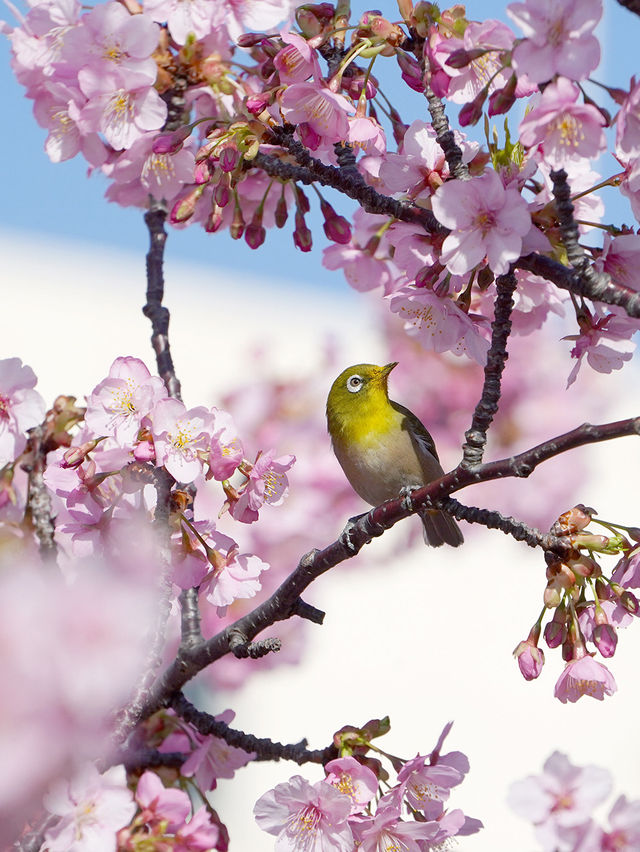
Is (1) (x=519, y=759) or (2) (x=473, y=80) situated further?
(1) (x=519, y=759)

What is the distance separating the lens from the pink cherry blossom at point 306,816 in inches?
63.9

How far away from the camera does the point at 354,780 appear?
5.59 ft

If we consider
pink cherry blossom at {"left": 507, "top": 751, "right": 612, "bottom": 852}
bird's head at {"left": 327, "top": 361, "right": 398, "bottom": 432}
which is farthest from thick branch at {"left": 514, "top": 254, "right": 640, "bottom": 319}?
bird's head at {"left": 327, "top": 361, "right": 398, "bottom": 432}

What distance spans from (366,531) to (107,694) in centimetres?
103

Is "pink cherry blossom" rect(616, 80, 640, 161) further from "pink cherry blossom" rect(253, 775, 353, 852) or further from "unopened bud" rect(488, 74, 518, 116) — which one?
"pink cherry blossom" rect(253, 775, 353, 852)

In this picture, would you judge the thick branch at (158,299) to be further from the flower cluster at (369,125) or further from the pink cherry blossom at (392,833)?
the pink cherry blossom at (392,833)

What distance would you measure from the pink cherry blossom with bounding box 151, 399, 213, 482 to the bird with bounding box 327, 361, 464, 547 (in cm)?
136

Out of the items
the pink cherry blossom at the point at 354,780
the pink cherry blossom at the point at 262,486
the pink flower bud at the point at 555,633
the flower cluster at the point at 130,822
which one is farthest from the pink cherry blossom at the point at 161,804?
the pink flower bud at the point at 555,633

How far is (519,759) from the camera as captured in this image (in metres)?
9.34

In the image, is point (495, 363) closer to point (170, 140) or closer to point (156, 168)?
point (170, 140)

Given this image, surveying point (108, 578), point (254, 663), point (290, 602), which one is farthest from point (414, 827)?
point (254, 663)

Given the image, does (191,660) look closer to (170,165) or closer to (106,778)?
(106,778)

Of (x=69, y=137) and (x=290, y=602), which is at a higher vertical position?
(x=69, y=137)

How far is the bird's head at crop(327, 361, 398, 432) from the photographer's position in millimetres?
3094
